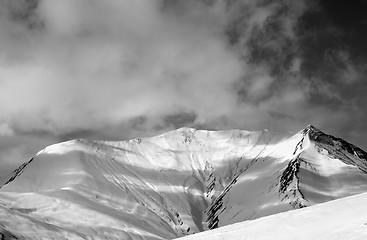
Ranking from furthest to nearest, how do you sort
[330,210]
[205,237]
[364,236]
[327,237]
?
1. [205,237]
2. [330,210]
3. [327,237]
4. [364,236]

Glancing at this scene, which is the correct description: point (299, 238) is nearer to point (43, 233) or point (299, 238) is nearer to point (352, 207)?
point (352, 207)

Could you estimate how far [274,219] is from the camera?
112 ft

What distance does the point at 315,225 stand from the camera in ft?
96.4

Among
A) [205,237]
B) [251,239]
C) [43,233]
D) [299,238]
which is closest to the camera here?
[299,238]

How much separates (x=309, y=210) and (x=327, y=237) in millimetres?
9109

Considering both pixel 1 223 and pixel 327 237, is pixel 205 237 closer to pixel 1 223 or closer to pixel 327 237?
pixel 327 237

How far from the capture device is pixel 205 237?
34750mm

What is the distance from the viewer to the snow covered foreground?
84.4 ft

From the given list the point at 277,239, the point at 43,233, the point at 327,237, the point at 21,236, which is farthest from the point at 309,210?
the point at 43,233

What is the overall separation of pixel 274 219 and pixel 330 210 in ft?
14.3

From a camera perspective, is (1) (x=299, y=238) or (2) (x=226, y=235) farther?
(2) (x=226, y=235)

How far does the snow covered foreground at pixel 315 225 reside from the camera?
84.4 feet

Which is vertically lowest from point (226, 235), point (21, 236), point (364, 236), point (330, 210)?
point (364, 236)

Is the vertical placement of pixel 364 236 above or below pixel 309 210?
below
